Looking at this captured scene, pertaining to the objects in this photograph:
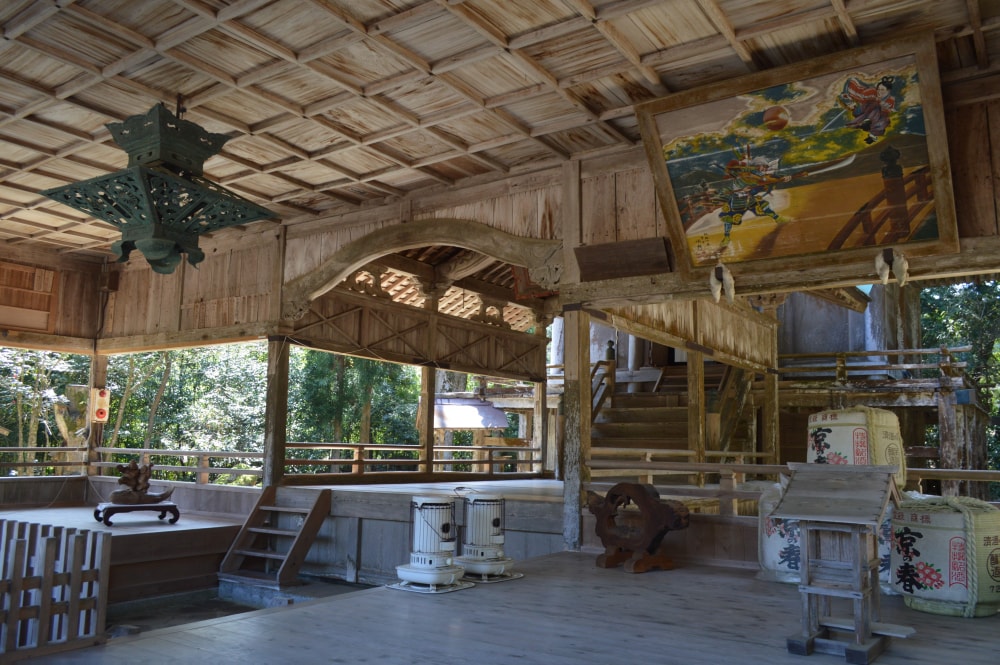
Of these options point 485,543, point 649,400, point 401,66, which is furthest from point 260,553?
point 649,400

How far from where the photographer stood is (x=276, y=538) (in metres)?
10.8

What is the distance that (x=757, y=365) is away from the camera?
45.6ft

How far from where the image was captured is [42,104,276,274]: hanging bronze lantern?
6.31 m

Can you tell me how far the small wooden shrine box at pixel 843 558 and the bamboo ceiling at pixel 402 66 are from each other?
3491 millimetres

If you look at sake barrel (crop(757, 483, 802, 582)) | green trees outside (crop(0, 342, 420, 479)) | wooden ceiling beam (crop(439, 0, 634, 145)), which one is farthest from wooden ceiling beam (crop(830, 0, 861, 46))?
green trees outside (crop(0, 342, 420, 479))

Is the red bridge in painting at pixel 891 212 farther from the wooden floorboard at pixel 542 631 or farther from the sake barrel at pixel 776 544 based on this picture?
the wooden floorboard at pixel 542 631

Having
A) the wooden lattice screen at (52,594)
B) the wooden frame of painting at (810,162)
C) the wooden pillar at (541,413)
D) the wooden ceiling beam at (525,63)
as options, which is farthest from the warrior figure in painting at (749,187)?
the wooden pillar at (541,413)

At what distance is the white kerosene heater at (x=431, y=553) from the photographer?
606 cm

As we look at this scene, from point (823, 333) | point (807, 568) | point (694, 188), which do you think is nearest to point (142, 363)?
point (823, 333)

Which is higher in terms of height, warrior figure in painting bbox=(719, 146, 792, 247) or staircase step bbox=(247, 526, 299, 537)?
warrior figure in painting bbox=(719, 146, 792, 247)

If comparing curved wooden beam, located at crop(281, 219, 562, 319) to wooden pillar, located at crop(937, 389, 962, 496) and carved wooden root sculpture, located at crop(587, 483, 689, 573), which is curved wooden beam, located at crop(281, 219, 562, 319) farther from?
wooden pillar, located at crop(937, 389, 962, 496)

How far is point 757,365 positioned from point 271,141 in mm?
9403

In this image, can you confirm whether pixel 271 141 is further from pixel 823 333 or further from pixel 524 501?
pixel 823 333

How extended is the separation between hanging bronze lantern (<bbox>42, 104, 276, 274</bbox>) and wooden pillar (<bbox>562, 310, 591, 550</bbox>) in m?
3.35
